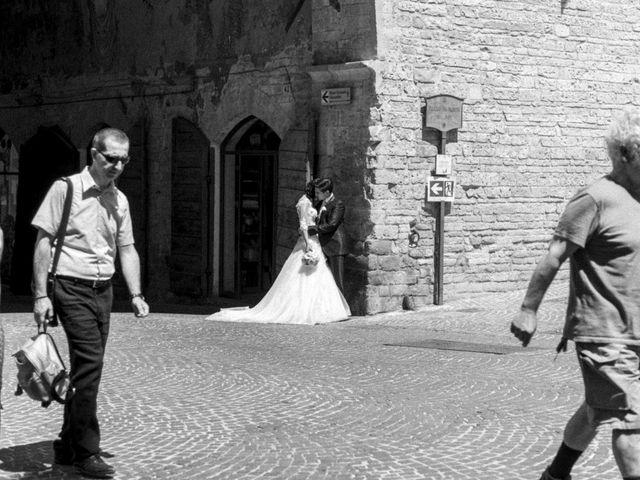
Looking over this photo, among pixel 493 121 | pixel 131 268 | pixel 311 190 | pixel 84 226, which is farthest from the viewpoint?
pixel 493 121

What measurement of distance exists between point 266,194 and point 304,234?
3.87 m

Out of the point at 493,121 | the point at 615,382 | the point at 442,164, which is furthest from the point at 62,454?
the point at 493,121

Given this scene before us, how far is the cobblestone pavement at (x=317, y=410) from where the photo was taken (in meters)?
6.32

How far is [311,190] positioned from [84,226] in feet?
28.3

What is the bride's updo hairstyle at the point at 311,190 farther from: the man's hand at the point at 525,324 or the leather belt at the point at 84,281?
the man's hand at the point at 525,324

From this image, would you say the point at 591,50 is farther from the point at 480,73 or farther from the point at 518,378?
the point at 518,378

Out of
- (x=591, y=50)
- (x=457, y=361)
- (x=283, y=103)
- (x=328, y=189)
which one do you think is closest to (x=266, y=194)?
(x=283, y=103)

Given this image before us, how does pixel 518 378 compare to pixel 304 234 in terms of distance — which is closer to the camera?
pixel 518 378

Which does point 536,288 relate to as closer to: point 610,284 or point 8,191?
point 610,284

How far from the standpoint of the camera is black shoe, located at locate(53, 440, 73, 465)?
6156 mm

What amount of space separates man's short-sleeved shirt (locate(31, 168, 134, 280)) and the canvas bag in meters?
0.39

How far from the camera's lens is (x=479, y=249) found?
15.8 meters

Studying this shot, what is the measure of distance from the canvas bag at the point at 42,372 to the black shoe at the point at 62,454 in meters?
0.30

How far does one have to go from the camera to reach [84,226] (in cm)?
615
